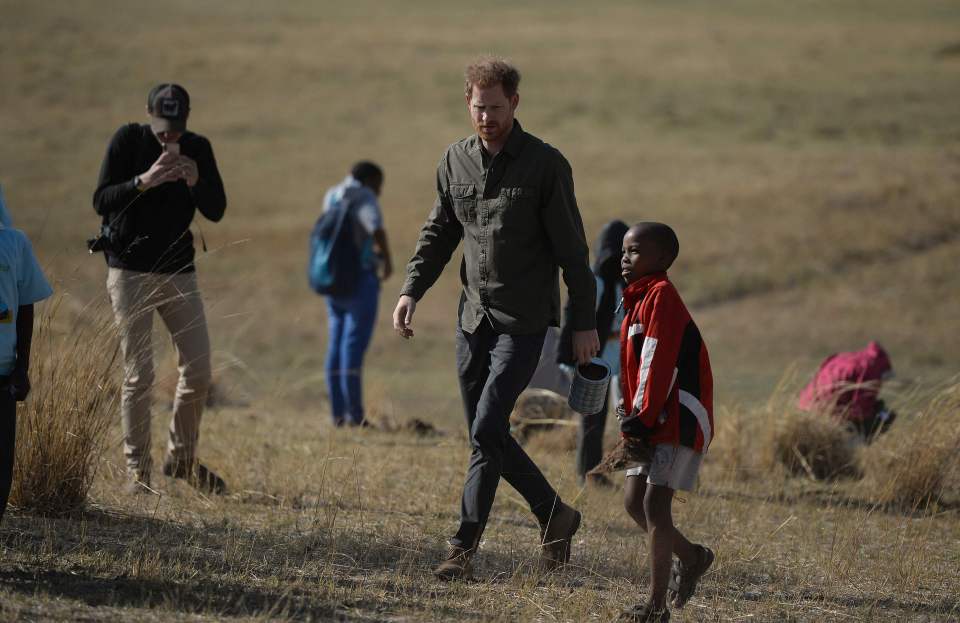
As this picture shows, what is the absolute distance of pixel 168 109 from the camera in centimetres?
562

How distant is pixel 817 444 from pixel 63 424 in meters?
4.39

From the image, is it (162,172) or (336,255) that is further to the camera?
(336,255)

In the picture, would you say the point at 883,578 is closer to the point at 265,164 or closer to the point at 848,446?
the point at 848,446

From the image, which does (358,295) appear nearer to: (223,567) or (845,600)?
(223,567)

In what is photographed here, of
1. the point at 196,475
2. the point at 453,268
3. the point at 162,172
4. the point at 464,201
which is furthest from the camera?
the point at 453,268

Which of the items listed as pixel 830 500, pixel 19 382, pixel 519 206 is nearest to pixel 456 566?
pixel 519 206

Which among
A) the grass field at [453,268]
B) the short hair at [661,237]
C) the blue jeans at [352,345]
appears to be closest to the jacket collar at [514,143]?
the short hair at [661,237]

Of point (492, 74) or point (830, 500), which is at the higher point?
point (492, 74)

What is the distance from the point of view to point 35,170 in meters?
27.9

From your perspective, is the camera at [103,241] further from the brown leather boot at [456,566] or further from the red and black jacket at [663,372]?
the red and black jacket at [663,372]

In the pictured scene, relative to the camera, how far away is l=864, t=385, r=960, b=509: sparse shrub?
680 centimetres

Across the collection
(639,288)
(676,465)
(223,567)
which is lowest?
(223,567)

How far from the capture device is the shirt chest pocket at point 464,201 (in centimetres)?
471

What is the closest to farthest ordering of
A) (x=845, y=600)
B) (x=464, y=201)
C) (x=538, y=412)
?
(x=464, y=201) → (x=845, y=600) → (x=538, y=412)
